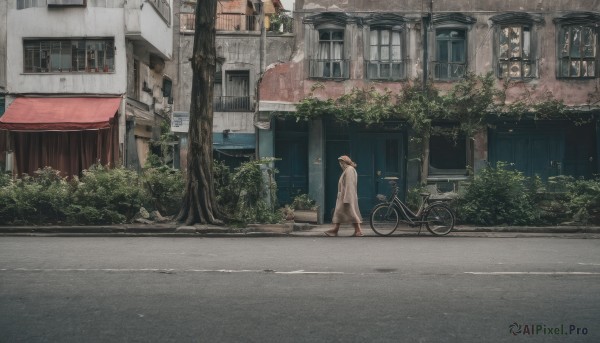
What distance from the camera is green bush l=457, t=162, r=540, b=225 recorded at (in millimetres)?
16344

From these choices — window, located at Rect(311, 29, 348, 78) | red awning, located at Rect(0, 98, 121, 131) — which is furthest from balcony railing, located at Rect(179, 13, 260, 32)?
window, located at Rect(311, 29, 348, 78)

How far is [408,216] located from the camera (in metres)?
14.7

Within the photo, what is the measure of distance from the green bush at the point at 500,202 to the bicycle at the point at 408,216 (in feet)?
6.58

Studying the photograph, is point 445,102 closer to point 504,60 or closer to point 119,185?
point 504,60

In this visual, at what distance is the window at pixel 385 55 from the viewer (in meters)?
19.4

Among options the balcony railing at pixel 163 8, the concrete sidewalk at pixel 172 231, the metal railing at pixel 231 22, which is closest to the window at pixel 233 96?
the balcony railing at pixel 163 8

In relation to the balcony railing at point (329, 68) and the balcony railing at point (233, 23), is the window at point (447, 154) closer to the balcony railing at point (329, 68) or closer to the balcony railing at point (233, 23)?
the balcony railing at point (329, 68)

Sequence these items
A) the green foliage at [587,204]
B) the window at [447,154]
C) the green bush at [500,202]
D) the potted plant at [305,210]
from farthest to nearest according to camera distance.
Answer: the window at [447,154]
the potted plant at [305,210]
the green bush at [500,202]
the green foliage at [587,204]

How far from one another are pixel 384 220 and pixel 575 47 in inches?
373

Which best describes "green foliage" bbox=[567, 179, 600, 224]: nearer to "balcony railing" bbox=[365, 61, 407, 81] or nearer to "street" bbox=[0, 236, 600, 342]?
"street" bbox=[0, 236, 600, 342]

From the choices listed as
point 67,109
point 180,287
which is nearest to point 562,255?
point 180,287

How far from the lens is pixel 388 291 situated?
6.57 metres

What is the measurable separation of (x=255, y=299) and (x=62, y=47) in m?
19.2

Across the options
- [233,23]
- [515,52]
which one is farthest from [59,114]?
[515,52]
